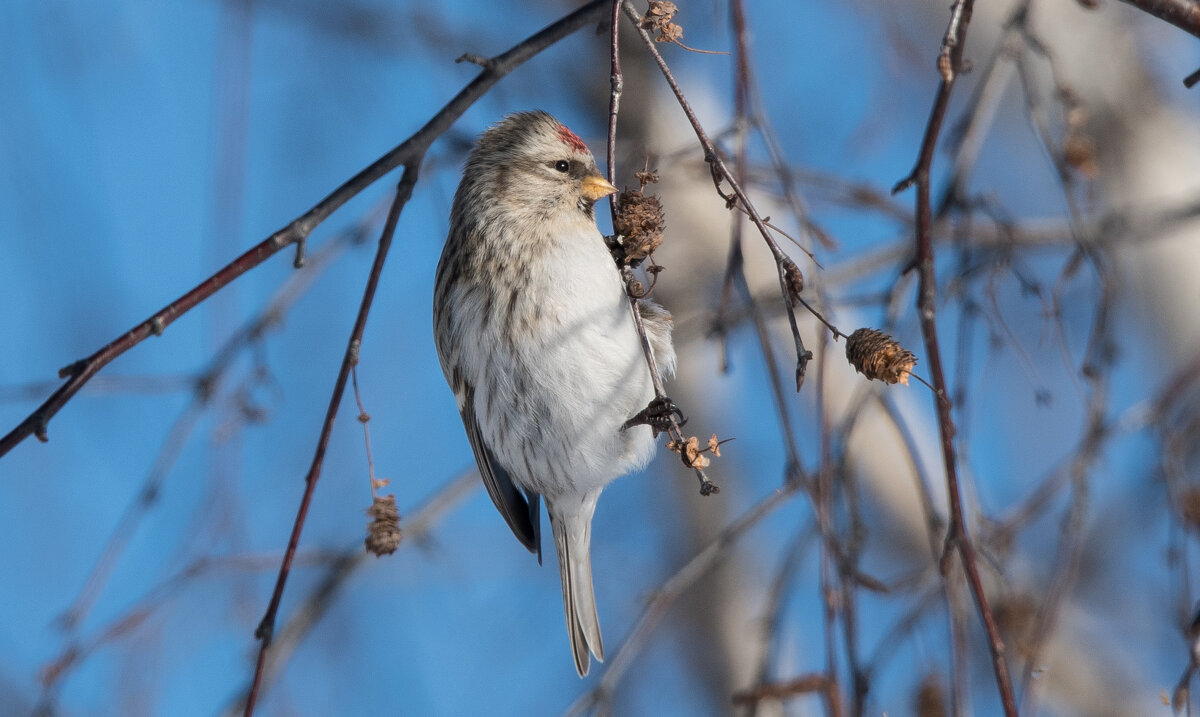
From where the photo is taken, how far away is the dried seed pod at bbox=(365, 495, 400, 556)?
1.99 m

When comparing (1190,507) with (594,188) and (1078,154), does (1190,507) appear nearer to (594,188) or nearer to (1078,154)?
(1078,154)

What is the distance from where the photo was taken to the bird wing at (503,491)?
9.72 ft

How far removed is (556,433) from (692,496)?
233 cm

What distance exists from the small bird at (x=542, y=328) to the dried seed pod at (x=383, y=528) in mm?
648

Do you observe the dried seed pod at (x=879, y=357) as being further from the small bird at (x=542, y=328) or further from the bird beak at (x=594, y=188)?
the bird beak at (x=594, y=188)

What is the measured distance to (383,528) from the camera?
2.02 meters

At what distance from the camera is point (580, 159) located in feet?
9.15

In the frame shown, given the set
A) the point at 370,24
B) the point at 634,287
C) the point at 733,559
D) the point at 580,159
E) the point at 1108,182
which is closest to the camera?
the point at 634,287

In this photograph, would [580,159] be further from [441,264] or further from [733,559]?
[733,559]

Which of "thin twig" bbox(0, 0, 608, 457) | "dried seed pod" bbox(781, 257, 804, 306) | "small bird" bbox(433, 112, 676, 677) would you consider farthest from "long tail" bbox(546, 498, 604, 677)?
"dried seed pod" bbox(781, 257, 804, 306)

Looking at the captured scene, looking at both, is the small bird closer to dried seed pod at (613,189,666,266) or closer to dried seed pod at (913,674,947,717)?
dried seed pod at (613,189,666,266)

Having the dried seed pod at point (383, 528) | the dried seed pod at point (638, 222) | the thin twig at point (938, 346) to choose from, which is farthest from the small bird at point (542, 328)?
the thin twig at point (938, 346)

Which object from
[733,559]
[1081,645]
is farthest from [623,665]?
[1081,645]

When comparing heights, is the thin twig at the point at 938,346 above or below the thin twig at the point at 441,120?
below
